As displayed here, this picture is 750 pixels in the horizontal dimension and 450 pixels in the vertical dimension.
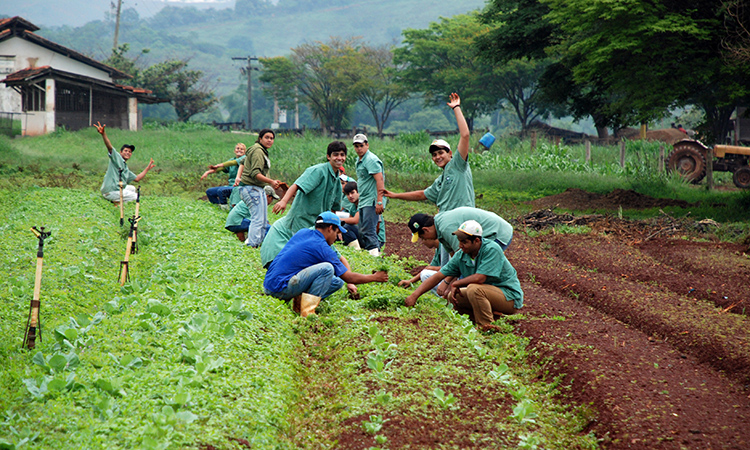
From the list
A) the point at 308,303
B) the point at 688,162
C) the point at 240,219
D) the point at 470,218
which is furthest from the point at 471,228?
the point at 688,162

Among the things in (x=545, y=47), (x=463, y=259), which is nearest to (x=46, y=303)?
(x=463, y=259)

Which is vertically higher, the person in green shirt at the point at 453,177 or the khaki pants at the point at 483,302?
the person in green shirt at the point at 453,177

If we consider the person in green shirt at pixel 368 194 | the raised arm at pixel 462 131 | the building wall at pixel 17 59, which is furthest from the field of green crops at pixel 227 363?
the building wall at pixel 17 59

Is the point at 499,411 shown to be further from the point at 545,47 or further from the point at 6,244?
the point at 545,47

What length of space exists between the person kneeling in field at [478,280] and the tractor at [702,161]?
15667 mm

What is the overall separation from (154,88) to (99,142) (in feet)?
73.5

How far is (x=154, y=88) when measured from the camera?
5284 centimetres

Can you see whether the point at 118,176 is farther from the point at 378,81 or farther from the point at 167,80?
the point at 378,81

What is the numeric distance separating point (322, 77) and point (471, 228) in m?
52.0

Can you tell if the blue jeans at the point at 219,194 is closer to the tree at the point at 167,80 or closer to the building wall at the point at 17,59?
the building wall at the point at 17,59

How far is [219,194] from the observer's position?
1444cm

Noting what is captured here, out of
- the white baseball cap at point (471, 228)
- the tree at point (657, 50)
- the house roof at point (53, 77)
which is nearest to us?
the white baseball cap at point (471, 228)

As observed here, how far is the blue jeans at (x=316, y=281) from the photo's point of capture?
21.1 feet

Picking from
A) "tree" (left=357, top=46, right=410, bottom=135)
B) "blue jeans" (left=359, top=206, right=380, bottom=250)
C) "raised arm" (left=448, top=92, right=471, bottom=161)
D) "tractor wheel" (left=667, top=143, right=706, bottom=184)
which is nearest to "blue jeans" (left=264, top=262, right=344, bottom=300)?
"raised arm" (left=448, top=92, right=471, bottom=161)
